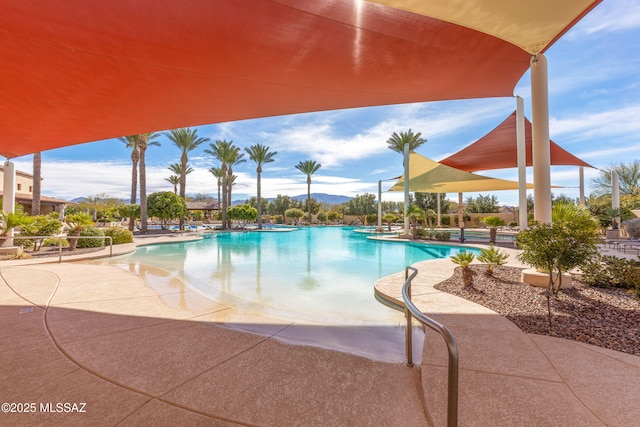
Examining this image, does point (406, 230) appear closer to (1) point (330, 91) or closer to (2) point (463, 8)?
(1) point (330, 91)

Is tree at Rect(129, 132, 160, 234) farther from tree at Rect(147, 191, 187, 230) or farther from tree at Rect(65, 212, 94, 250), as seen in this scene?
tree at Rect(65, 212, 94, 250)

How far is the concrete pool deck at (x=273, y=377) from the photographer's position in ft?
5.82

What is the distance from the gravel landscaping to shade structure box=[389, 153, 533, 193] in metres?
12.1

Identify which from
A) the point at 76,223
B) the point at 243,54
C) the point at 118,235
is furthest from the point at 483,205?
the point at 76,223

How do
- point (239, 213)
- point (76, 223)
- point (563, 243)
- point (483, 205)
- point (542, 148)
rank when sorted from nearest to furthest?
1. point (563, 243)
2. point (542, 148)
3. point (76, 223)
4. point (239, 213)
5. point (483, 205)

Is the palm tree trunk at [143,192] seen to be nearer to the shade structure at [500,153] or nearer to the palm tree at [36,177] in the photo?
the palm tree at [36,177]

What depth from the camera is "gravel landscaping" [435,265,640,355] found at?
3063 millimetres

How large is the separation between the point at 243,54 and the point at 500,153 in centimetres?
1463

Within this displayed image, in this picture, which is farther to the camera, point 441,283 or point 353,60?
point 441,283

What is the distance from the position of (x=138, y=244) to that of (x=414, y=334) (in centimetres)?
1494

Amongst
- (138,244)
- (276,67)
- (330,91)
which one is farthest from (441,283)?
(138,244)

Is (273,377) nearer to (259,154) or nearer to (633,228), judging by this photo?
(633,228)

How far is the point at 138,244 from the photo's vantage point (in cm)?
1430

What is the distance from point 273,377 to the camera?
2.22 metres
